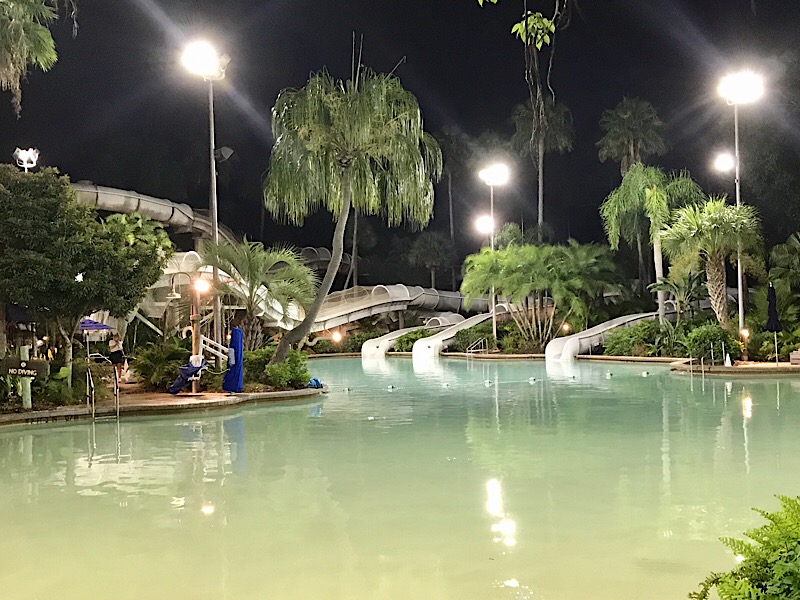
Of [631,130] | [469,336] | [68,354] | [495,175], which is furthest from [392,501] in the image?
[631,130]

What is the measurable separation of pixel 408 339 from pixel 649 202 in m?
14.0

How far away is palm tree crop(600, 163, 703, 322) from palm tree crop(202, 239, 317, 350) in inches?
642

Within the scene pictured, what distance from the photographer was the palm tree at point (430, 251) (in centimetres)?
5634

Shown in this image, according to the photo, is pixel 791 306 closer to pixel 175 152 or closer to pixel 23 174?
pixel 23 174

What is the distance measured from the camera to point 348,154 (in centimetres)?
1767

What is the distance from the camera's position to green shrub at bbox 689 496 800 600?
2.71m

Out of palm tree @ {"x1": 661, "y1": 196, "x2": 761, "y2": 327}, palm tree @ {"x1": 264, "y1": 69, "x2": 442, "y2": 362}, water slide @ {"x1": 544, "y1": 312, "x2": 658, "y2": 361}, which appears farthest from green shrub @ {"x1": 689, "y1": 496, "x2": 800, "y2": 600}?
water slide @ {"x1": 544, "y1": 312, "x2": 658, "y2": 361}

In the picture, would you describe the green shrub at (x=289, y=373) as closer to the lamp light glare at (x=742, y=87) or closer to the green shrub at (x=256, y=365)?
the green shrub at (x=256, y=365)

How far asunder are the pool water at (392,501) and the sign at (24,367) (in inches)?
53.6

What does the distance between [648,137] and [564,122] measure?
9405mm

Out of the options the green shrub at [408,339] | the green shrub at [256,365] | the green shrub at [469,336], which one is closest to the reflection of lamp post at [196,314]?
the green shrub at [256,365]

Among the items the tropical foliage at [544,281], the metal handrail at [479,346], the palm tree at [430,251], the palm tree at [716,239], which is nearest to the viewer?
the palm tree at [716,239]

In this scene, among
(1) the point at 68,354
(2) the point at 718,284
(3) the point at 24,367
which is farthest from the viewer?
(2) the point at 718,284

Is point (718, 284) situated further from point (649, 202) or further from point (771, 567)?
point (771, 567)
